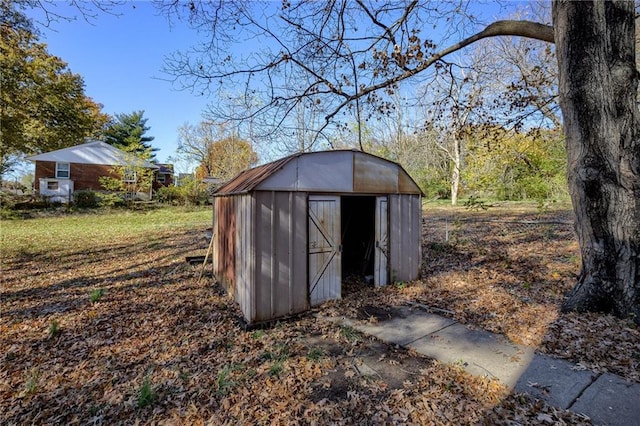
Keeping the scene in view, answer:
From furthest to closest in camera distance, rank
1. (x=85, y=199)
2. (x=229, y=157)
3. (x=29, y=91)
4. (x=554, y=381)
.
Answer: (x=229, y=157), (x=85, y=199), (x=29, y=91), (x=554, y=381)

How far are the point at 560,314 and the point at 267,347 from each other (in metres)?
4.43

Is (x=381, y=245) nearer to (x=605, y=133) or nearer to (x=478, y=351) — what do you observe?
(x=478, y=351)

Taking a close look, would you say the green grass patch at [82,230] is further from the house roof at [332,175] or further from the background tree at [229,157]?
the house roof at [332,175]

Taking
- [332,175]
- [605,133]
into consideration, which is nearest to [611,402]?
[605,133]

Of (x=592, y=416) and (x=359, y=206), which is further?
(x=359, y=206)

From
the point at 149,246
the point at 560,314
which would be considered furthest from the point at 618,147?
the point at 149,246

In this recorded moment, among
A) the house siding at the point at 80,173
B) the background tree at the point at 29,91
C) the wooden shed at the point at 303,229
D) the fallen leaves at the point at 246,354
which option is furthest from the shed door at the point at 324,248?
the house siding at the point at 80,173

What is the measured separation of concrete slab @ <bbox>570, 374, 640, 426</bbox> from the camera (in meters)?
2.72

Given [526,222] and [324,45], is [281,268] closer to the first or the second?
[324,45]

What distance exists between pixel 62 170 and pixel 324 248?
98.9 ft

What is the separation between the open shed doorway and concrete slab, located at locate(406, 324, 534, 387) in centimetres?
360

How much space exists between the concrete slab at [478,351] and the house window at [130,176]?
2443 centimetres

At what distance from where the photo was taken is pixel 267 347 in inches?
171

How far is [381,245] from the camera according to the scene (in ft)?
21.9
